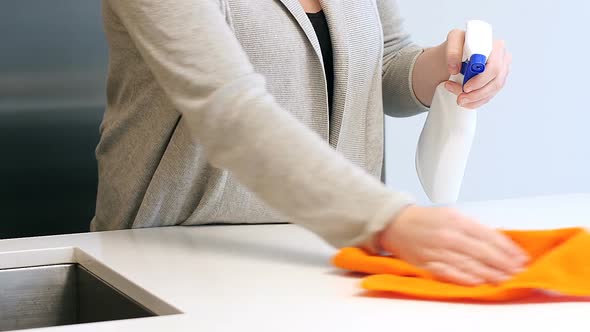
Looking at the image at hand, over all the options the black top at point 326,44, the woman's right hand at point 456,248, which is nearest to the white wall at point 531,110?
the black top at point 326,44

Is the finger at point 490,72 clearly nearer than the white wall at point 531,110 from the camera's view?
Yes

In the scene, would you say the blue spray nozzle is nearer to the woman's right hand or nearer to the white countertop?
the white countertop

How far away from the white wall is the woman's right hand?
4.83 feet

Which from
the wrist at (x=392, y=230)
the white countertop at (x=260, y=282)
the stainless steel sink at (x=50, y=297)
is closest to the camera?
the white countertop at (x=260, y=282)

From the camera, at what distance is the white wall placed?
2236 millimetres

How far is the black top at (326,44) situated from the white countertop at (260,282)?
0.24 metres

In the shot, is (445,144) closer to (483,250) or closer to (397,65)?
(397,65)

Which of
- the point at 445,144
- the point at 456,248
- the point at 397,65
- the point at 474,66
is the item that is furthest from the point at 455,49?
the point at 456,248

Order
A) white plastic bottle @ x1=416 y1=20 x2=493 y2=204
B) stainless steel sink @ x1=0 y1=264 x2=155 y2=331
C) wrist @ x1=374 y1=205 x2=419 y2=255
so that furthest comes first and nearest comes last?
white plastic bottle @ x1=416 y1=20 x2=493 y2=204 < stainless steel sink @ x1=0 y1=264 x2=155 y2=331 < wrist @ x1=374 y1=205 x2=419 y2=255

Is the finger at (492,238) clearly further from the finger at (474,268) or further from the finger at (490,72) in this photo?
the finger at (490,72)

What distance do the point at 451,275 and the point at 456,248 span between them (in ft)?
0.07

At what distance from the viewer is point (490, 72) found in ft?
3.36

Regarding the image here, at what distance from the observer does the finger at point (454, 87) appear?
43.1 inches

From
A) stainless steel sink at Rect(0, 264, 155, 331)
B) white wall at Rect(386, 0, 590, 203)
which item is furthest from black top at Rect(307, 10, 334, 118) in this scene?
white wall at Rect(386, 0, 590, 203)
